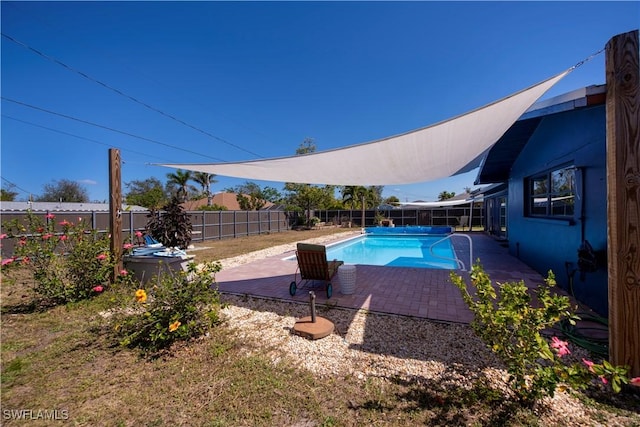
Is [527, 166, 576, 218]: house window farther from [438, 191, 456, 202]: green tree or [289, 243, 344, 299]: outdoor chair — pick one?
[438, 191, 456, 202]: green tree

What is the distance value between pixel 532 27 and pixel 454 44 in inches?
123

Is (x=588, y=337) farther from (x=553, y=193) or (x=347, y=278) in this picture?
(x=553, y=193)

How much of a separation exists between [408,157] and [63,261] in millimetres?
6472

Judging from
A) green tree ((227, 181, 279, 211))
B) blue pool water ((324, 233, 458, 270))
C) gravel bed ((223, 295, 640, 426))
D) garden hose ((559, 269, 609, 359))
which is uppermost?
green tree ((227, 181, 279, 211))

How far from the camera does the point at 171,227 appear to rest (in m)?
10.8

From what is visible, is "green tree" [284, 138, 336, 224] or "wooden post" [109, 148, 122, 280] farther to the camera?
"green tree" [284, 138, 336, 224]

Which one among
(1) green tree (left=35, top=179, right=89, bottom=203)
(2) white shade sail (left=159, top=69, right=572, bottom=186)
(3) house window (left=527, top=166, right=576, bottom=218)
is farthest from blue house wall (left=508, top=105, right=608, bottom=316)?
(1) green tree (left=35, top=179, right=89, bottom=203)

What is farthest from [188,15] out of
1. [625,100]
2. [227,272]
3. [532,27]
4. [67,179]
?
[67,179]

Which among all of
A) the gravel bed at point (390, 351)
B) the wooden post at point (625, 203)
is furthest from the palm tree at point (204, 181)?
the wooden post at point (625, 203)

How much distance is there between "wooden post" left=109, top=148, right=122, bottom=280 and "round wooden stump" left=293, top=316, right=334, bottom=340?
370cm

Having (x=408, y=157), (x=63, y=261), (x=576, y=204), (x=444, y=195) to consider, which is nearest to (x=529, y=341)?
(x=408, y=157)

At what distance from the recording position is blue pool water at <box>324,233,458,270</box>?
9.42m

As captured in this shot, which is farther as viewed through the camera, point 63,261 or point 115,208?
point 115,208

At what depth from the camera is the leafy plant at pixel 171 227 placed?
1070 cm
